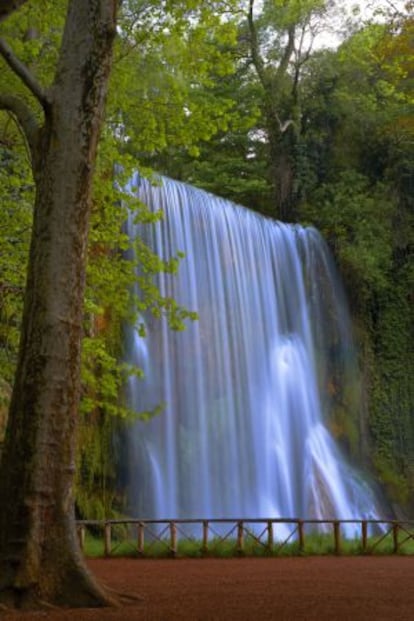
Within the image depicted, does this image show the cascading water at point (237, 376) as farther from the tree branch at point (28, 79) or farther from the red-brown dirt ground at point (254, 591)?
the tree branch at point (28, 79)

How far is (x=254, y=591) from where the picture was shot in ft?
22.9

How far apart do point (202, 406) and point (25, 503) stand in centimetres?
1353

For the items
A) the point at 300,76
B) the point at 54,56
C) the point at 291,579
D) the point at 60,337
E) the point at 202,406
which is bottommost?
the point at 291,579

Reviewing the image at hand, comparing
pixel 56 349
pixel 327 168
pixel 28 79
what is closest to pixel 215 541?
pixel 56 349

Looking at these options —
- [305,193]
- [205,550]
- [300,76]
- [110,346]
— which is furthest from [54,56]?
[300,76]

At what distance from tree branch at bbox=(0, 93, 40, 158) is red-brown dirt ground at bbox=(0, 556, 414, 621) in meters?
3.91

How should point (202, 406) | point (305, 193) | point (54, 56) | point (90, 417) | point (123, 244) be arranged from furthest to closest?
point (305, 193) → point (202, 406) → point (90, 417) → point (54, 56) → point (123, 244)

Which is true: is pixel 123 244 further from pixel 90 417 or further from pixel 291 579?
pixel 90 417

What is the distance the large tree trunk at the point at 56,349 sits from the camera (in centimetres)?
564

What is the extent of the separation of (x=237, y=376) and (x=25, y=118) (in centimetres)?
1418

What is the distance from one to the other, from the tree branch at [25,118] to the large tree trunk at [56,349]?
0.09 meters

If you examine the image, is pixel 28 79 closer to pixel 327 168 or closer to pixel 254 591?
pixel 254 591

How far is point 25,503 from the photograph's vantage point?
18.8 ft

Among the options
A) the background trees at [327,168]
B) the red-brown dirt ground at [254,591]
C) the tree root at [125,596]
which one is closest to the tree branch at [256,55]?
the background trees at [327,168]
